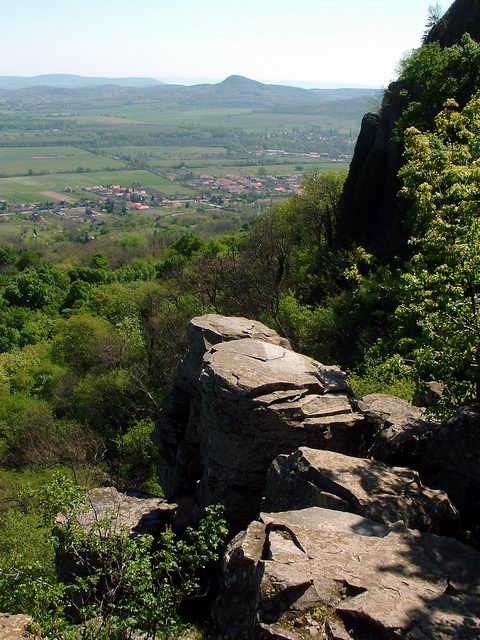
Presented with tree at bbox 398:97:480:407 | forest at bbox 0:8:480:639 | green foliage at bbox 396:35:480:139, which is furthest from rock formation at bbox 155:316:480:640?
Result: green foliage at bbox 396:35:480:139

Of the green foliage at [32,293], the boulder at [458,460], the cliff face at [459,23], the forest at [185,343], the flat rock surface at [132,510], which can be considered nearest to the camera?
the forest at [185,343]

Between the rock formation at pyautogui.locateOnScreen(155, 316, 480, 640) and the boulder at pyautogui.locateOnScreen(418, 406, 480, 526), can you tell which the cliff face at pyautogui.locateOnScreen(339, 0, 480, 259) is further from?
the boulder at pyautogui.locateOnScreen(418, 406, 480, 526)

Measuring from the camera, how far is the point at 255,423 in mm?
16469

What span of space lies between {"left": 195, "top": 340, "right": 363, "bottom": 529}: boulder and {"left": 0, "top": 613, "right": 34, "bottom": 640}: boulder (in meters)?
5.95

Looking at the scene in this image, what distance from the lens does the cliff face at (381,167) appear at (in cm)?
4306

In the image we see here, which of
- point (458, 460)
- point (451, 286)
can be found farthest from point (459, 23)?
point (458, 460)

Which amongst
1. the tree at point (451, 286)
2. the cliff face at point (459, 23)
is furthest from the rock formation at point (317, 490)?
the cliff face at point (459, 23)

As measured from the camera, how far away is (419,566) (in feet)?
34.3

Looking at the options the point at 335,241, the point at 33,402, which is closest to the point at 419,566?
the point at 33,402

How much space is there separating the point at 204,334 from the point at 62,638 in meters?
12.2

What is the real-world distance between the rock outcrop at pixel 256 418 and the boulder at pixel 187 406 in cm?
189

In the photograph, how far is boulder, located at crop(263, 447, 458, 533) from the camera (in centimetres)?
1262

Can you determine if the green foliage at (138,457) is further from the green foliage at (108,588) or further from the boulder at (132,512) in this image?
the green foliage at (108,588)

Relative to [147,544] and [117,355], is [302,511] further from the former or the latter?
[117,355]
